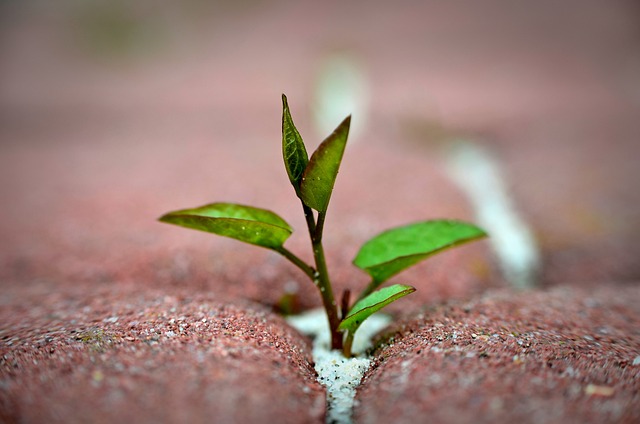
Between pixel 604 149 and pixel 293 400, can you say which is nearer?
pixel 293 400

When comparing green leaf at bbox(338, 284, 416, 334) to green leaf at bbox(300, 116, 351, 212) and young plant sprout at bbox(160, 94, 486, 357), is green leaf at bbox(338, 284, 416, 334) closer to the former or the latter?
young plant sprout at bbox(160, 94, 486, 357)

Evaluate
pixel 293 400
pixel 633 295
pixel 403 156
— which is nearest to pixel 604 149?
pixel 403 156

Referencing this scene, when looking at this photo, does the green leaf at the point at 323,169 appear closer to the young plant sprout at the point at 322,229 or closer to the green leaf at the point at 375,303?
the young plant sprout at the point at 322,229

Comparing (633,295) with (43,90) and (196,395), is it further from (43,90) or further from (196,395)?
(43,90)

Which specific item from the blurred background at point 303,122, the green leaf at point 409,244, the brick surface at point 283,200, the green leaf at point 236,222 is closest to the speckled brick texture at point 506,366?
the brick surface at point 283,200

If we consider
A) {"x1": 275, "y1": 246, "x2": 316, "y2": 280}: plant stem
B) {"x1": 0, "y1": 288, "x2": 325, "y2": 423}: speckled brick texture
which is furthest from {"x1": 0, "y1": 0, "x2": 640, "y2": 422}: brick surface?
{"x1": 275, "y1": 246, "x2": 316, "y2": 280}: plant stem

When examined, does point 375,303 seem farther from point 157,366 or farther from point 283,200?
point 283,200
